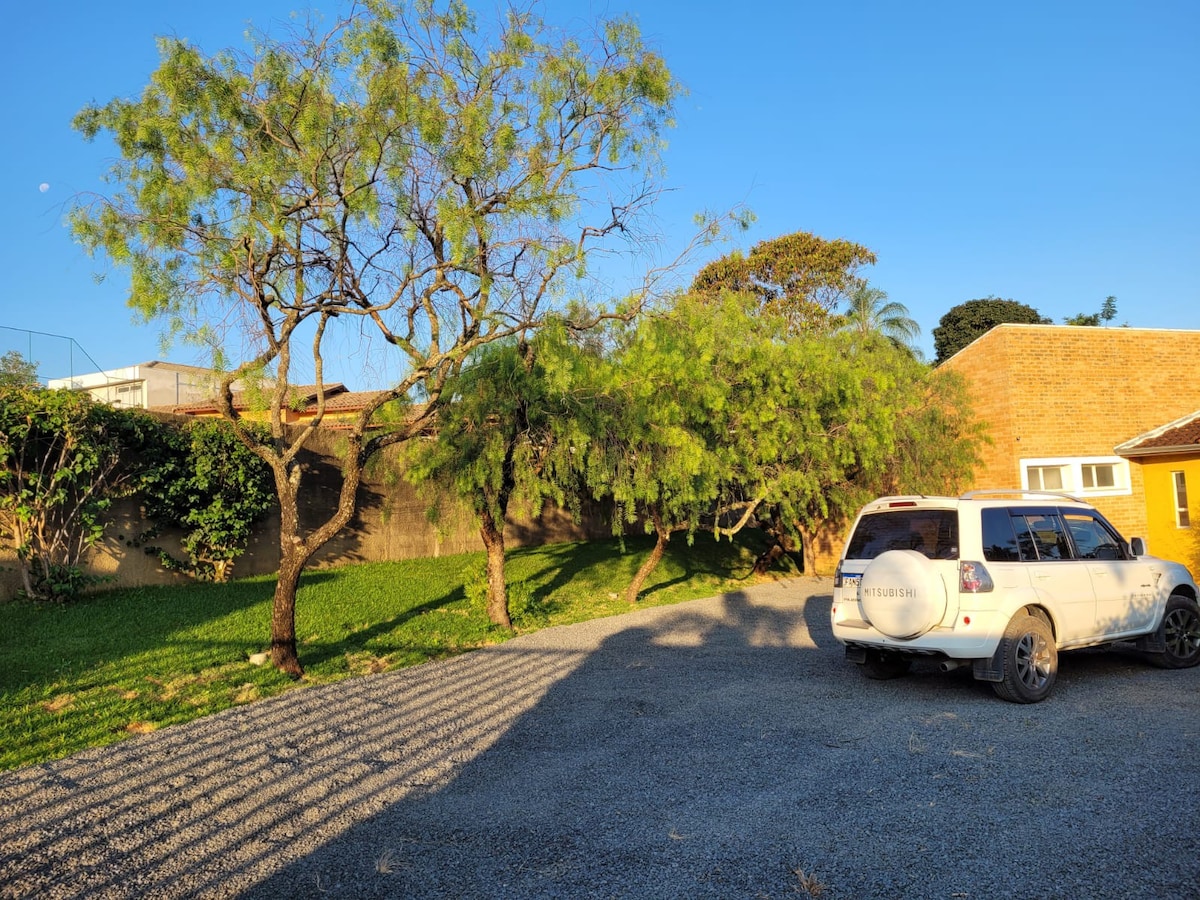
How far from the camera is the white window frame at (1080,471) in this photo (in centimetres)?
1695

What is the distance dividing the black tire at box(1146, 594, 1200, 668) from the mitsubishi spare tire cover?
3328 mm

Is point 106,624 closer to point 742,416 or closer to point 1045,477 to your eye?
point 742,416

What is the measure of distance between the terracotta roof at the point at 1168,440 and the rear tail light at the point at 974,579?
38.4ft

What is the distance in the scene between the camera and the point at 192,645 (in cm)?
972

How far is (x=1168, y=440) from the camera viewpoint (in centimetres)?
1666

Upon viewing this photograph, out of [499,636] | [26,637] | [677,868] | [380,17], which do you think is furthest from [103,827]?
[380,17]

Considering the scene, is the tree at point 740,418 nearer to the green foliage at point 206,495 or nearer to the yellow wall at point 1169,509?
the yellow wall at point 1169,509

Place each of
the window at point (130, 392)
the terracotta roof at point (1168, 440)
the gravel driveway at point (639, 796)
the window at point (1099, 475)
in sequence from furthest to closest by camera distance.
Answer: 1. the window at point (130, 392)
2. the window at point (1099, 475)
3. the terracotta roof at point (1168, 440)
4. the gravel driveway at point (639, 796)

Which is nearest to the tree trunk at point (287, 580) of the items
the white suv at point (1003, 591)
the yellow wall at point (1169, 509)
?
the white suv at point (1003, 591)

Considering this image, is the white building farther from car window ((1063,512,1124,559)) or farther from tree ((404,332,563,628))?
car window ((1063,512,1124,559))

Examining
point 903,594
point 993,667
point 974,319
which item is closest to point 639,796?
point 903,594

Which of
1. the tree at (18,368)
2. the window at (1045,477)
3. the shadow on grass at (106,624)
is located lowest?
the shadow on grass at (106,624)

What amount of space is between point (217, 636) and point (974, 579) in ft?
28.2

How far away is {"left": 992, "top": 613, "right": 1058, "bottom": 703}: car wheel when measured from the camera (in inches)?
280
